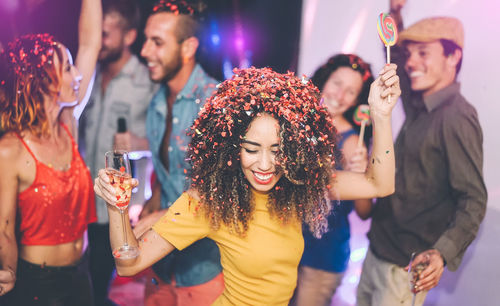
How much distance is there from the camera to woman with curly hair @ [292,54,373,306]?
2789mm

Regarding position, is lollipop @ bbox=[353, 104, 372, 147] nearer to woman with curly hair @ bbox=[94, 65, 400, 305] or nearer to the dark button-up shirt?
the dark button-up shirt

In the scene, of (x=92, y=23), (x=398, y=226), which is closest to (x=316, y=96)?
(x=398, y=226)

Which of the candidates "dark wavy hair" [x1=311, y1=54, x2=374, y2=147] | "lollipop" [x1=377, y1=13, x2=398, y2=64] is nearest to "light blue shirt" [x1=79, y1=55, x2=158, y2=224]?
"dark wavy hair" [x1=311, y1=54, x2=374, y2=147]

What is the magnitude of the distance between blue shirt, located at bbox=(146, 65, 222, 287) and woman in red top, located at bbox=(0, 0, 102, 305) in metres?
0.55

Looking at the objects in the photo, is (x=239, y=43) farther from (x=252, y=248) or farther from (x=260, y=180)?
(x=252, y=248)

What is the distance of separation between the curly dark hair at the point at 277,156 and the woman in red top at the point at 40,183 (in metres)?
1.09

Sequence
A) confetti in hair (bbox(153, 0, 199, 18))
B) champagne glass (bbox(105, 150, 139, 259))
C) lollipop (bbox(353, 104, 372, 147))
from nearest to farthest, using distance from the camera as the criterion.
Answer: champagne glass (bbox(105, 150, 139, 259)) → lollipop (bbox(353, 104, 372, 147)) → confetti in hair (bbox(153, 0, 199, 18))

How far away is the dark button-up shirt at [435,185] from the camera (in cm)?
239

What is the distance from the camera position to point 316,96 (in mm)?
1955

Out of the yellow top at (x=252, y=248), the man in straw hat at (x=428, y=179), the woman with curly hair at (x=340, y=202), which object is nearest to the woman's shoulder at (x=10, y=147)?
the yellow top at (x=252, y=248)

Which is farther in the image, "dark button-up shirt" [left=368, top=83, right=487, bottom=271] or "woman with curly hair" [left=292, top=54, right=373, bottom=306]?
"woman with curly hair" [left=292, top=54, right=373, bottom=306]

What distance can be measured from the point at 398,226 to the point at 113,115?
2267 millimetres

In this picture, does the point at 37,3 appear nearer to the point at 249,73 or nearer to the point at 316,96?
the point at 249,73

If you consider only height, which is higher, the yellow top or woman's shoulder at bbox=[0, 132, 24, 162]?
woman's shoulder at bbox=[0, 132, 24, 162]
